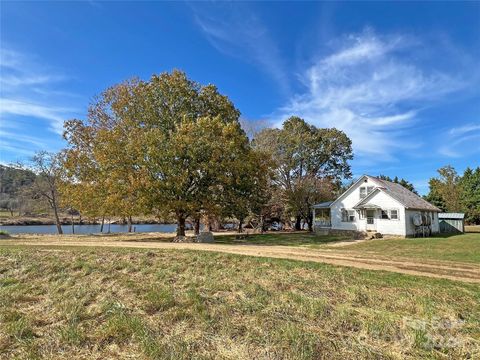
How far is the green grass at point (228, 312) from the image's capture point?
17.9 ft

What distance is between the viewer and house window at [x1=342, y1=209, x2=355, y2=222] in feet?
104

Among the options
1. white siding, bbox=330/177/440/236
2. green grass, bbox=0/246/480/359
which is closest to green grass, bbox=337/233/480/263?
green grass, bbox=0/246/480/359

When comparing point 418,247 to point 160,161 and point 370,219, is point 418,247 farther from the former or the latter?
point 160,161

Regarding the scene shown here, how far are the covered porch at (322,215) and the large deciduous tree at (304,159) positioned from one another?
1.10 metres

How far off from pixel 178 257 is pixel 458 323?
808cm

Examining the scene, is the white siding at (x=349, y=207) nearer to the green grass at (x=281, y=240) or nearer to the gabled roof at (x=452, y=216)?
the green grass at (x=281, y=240)

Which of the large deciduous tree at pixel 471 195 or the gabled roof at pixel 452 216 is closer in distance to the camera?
the gabled roof at pixel 452 216

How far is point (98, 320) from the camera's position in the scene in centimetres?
657

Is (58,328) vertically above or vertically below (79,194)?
below

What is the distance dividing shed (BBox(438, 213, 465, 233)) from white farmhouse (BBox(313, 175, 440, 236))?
2.07 metres

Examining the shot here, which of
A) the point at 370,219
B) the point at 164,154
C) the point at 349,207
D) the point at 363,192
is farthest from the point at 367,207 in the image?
the point at 164,154

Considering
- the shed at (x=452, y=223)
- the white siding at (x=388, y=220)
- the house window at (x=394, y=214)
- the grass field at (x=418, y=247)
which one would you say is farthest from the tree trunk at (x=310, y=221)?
the grass field at (x=418, y=247)

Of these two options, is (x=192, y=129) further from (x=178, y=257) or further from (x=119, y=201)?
(x=178, y=257)

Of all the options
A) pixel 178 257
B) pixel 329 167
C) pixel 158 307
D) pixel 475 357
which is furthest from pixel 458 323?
pixel 329 167
